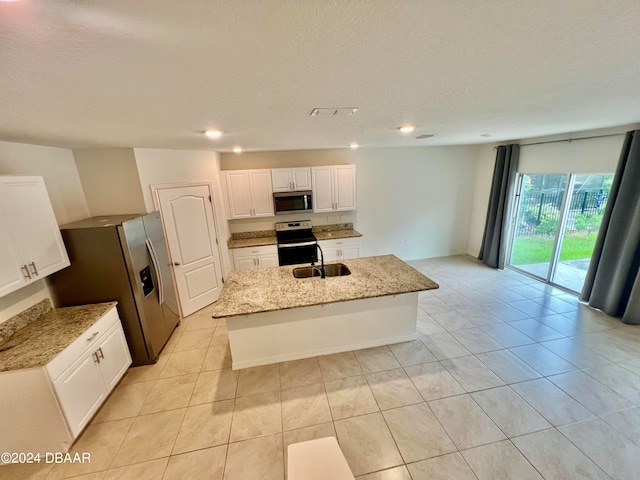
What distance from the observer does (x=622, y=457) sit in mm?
1782

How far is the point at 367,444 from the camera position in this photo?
1.95 metres

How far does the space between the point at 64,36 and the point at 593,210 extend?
18.2 ft

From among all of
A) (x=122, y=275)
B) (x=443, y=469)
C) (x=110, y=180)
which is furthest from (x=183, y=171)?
(x=443, y=469)

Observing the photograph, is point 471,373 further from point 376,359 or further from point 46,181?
point 46,181

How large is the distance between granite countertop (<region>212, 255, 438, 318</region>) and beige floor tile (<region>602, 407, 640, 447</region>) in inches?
62.7

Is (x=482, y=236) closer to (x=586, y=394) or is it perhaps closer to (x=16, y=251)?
(x=586, y=394)

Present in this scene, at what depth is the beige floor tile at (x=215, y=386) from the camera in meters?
2.41

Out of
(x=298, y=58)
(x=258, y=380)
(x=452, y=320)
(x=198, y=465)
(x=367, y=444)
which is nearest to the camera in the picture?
(x=298, y=58)

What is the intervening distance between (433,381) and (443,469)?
79 centimetres

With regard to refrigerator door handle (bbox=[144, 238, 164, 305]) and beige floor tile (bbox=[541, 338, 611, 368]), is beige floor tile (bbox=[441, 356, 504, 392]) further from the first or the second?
refrigerator door handle (bbox=[144, 238, 164, 305])

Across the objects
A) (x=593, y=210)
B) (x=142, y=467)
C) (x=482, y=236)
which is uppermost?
(x=593, y=210)

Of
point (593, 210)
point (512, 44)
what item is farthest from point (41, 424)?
point (593, 210)

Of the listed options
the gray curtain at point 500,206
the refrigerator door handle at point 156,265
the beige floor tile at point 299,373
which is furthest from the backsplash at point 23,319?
the gray curtain at point 500,206

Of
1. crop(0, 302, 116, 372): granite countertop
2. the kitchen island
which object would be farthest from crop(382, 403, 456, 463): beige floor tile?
crop(0, 302, 116, 372): granite countertop
